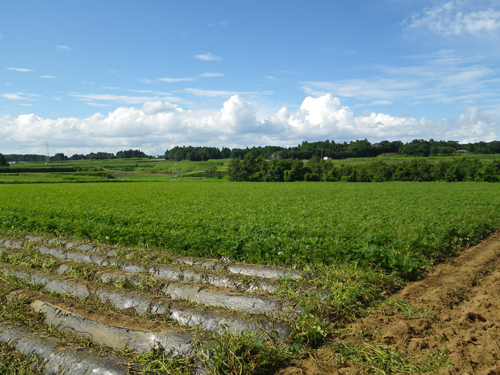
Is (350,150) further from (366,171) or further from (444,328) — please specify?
(444,328)

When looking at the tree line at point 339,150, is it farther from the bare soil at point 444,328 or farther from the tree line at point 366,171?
the bare soil at point 444,328

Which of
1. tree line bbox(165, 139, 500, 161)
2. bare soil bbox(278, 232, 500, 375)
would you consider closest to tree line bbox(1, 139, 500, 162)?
tree line bbox(165, 139, 500, 161)

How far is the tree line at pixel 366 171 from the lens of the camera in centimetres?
6581

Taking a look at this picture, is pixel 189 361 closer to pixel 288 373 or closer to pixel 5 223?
pixel 288 373

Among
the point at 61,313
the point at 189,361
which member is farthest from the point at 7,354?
the point at 189,361

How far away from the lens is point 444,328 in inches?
205

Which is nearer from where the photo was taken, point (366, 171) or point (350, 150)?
point (366, 171)

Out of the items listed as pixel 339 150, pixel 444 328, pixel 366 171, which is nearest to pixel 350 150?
pixel 339 150

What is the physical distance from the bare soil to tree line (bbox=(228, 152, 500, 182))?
6913cm

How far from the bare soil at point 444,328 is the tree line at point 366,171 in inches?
2722

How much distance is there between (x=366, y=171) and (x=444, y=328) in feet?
241

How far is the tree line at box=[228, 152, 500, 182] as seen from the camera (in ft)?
216

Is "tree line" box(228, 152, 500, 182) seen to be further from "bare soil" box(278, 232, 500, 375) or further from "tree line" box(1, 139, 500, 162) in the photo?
"bare soil" box(278, 232, 500, 375)

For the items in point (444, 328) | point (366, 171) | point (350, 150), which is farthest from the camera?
point (350, 150)
